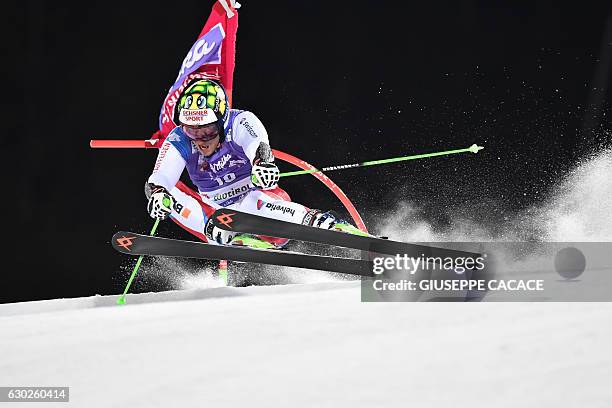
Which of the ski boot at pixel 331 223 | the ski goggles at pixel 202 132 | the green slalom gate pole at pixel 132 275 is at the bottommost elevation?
the green slalom gate pole at pixel 132 275

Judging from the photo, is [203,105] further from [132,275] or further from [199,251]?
[132,275]

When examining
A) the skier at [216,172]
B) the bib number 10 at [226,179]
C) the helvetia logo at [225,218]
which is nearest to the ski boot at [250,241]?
the skier at [216,172]

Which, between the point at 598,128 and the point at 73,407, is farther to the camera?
the point at 598,128

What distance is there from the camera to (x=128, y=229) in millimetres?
3053

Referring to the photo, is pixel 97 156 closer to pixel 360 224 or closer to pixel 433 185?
pixel 360 224

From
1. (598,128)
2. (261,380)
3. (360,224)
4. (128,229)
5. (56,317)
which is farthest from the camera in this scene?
(598,128)

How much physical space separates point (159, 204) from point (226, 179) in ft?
1.05

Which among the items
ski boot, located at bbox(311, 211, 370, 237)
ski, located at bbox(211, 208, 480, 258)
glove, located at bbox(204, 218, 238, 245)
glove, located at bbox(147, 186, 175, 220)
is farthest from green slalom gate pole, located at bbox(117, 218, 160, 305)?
ski boot, located at bbox(311, 211, 370, 237)

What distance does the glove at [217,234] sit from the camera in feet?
9.21

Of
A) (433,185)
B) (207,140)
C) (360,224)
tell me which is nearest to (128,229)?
(207,140)

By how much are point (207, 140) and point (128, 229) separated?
0.62 m

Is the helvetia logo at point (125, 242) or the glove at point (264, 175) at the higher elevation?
the glove at point (264, 175)

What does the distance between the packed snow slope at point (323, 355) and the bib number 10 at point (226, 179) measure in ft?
2.05

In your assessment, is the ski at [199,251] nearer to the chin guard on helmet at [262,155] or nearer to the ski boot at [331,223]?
the ski boot at [331,223]
